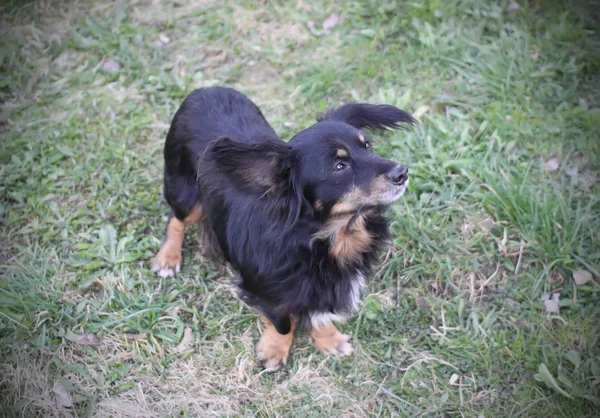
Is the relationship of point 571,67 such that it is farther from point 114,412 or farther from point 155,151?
point 114,412

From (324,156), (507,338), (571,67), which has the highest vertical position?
(324,156)

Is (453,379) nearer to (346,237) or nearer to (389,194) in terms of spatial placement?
(346,237)

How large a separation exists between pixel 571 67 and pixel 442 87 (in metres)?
1.05

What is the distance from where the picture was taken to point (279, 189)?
249cm

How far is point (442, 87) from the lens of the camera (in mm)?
4453

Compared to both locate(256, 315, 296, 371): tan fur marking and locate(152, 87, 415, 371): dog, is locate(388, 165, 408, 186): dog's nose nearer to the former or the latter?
locate(152, 87, 415, 371): dog

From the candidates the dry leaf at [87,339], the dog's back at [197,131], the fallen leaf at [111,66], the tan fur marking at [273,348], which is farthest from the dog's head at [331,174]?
the fallen leaf at [111,66]

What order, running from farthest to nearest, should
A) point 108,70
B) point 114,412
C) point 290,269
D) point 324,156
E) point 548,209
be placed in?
point 108,70, point 548,209, point 114,412, point 290,269, point 324,156

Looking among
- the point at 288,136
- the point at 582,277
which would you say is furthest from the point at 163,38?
the point at 582,277

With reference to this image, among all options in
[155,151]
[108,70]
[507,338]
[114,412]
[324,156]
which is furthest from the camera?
[108,70]

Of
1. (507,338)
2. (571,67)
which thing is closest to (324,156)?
(507,338)

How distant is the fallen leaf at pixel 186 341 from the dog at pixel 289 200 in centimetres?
45

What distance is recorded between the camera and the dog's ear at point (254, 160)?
2232 mm

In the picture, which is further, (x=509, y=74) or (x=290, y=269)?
(x=509, y=74)
